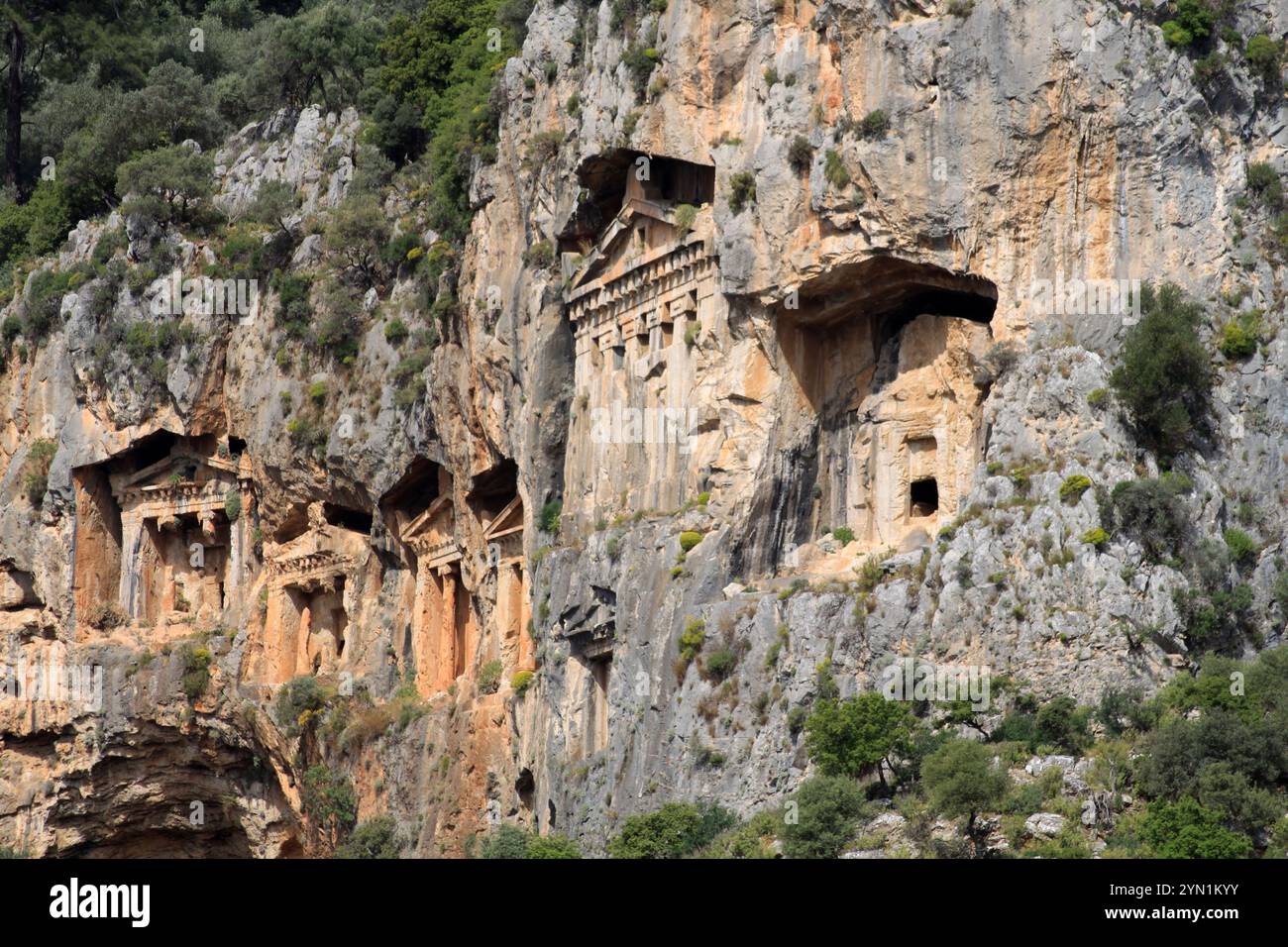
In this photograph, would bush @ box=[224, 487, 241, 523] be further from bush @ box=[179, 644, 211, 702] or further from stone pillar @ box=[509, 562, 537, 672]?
stone pillar @ box=[509, 562, 537, 672]

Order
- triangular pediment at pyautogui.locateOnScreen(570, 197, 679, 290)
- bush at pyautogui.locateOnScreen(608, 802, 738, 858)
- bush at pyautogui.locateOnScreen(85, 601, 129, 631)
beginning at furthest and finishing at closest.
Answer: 1. bush at pyautogui.locateOnScreen(85, 601, 129, 631)
2. triangular pediment at pyautogui.locateOnScreen(570, 197, 679, 290)
3. bush at pyautogui.locateOnScreen(608, 802, 738, 858)

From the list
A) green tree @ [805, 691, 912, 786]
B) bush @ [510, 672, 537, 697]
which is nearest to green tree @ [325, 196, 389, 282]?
bush @ [510, 672, 537, 697]

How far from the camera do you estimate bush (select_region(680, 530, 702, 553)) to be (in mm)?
60500

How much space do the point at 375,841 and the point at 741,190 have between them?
23.3m

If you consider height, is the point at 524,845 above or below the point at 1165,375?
below

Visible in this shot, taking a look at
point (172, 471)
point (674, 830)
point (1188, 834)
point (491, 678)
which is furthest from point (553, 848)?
point (172, 471)

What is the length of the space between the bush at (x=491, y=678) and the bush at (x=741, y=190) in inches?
680

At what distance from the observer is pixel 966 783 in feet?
162

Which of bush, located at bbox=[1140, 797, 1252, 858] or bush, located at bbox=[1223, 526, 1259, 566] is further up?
bush, located at bbox=[1223, 526, 1259, 566]

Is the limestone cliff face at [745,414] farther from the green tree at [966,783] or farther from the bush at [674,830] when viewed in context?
the green tree at [966,783]

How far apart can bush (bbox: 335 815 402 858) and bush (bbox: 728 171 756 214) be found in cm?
2236

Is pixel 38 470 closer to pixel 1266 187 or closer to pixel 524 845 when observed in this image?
pixel 524 845

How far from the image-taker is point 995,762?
5084cm
